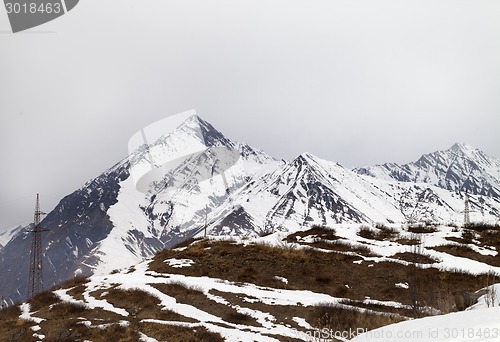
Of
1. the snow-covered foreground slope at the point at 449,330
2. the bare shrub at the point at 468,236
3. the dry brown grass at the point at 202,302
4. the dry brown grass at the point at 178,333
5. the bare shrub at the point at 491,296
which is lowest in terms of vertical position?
the bare shrub at the point at 468,236

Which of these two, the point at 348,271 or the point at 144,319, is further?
the point at 348,271

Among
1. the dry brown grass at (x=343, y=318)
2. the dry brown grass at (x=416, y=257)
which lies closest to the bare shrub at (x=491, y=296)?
the dry brown grass at (x=343, y=318)

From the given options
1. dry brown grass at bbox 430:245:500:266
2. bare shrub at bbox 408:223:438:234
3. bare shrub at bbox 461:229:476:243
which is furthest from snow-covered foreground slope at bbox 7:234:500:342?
bare shrub at bbox 461:229:476:243

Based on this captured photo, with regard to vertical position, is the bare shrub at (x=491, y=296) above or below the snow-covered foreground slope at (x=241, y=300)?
above

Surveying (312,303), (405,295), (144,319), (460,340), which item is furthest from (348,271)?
(460,340)

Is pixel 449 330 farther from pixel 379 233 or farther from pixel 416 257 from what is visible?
pixel 379 233

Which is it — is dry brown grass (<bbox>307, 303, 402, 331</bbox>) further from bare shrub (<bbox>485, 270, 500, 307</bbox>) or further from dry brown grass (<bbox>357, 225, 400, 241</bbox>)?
dry brown grass (<bbox>357, 225, 400, 241</bbox>)

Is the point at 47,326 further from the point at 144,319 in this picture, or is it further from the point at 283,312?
the point at 283,312

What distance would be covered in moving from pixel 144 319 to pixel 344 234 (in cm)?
2080

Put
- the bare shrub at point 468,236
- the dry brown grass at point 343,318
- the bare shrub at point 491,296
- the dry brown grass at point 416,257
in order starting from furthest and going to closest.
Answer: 1. the bare shrub at point 468,236
2. the dry brown grass at point 416,257
3. the dry brown grass at point 343,318
4. the bare shrub at point 491,296

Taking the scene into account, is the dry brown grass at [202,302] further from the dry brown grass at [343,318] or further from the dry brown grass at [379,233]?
the dry brown grass at [379,233]

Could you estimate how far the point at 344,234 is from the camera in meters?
34.1

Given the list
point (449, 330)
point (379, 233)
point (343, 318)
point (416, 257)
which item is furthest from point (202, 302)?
point (379, 233)

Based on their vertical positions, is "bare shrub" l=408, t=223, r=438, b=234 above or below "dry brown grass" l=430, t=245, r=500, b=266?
above
